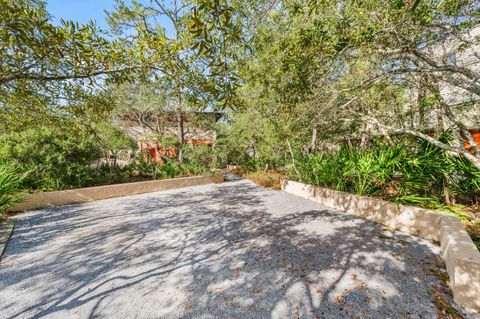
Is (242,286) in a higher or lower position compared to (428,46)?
lower

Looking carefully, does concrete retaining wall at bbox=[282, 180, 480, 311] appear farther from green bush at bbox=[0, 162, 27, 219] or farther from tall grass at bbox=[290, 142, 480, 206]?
green bush at bbox=[0, 162, 27, 219]

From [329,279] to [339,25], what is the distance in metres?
4.04

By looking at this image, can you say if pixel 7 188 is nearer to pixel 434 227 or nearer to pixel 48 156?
pixel 48 156

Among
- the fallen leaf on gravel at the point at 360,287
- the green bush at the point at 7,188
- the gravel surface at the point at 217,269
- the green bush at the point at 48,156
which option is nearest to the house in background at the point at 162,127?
the green bush at the point at 48,156

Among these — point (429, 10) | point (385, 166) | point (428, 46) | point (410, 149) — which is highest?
point (428, 46)

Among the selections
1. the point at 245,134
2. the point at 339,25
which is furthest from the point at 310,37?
the point at 245,134

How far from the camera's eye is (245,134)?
14.1m

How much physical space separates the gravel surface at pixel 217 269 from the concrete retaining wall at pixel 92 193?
3.56ft

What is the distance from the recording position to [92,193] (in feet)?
26.1

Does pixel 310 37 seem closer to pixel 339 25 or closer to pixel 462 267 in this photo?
pixel 339 25

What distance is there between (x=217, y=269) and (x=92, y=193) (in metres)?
7.17

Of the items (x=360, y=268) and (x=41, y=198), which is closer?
(x=360, y=268)

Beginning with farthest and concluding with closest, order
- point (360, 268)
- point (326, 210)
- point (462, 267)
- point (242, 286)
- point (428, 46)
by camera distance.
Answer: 1. point (326, 210)
2. point (428, 46)
3. point (360, 268)
4. point (242, 286)
5. point (462, 267)

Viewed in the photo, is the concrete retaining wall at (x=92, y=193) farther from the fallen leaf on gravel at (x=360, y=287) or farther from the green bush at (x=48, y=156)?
the fallen leaf on gravel at (x=360, y=287)
